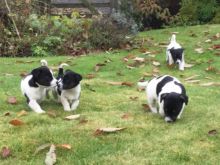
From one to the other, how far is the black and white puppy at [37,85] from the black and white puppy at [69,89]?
6.8 inches

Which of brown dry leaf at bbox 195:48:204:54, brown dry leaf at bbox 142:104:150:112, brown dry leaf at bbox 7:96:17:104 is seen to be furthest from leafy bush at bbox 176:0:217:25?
brown dry leaf at bbox 7:96:17:104

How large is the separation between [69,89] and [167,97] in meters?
1.61

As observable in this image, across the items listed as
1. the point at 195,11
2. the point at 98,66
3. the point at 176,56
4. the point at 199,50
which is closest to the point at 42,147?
the point at 98,66

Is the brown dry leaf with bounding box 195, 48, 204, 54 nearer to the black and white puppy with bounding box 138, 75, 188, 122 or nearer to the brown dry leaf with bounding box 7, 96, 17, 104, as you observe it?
the black and white puppy with bounding box 138, 75, 188, 122

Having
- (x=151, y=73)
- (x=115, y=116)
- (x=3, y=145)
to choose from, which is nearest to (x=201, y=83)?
(x=151, y=73)

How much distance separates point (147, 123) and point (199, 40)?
30.6 feet

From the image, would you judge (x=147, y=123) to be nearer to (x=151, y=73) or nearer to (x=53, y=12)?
(x=151, y=73)

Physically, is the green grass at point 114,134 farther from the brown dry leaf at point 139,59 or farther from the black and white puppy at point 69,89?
the brown dry leaf at point 139,59

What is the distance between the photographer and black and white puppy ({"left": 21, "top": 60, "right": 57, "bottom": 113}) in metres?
8.25

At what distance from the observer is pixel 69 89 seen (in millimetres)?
8336

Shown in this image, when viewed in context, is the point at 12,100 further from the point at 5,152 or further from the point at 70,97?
the point at 5,152

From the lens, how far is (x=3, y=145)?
649cm

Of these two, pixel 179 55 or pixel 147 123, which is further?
pixel 179 55

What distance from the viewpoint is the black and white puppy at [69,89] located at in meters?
8.16
